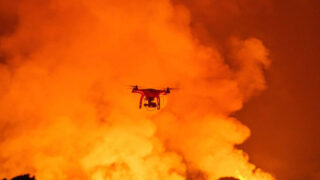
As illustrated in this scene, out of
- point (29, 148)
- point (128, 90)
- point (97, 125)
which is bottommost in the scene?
point (29, 148)

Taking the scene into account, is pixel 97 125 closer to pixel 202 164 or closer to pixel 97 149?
pixel 97 149

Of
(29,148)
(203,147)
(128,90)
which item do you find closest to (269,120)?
(203,147)

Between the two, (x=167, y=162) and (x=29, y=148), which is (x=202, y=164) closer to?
(x=167, y=162)

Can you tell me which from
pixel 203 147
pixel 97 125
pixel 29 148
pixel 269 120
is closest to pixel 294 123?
pixel 269 120

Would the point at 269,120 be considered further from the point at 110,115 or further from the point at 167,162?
the point at 110,115

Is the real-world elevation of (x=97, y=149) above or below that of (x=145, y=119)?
below

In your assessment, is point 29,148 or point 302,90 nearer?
point 29,148

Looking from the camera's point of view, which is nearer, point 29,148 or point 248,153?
point 29,148

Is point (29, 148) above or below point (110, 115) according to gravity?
below
